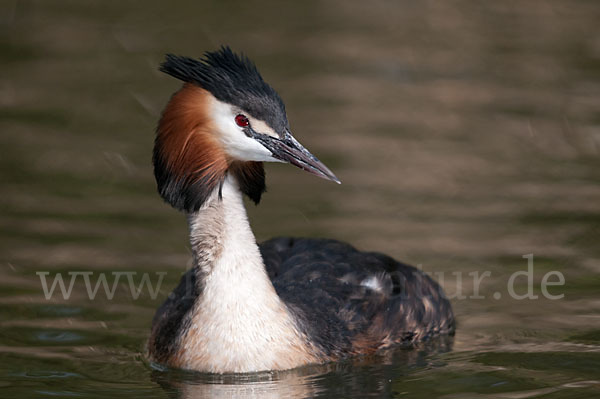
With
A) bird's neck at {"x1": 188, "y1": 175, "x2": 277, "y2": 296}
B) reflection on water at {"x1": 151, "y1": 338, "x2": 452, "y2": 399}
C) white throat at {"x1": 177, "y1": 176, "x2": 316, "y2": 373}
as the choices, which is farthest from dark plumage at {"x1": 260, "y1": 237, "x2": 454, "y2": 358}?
bird's neck at {"x1": 188, "y1": 175, "x2": 277, "y2": 296}

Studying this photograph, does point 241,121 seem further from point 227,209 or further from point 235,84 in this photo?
point 227,209

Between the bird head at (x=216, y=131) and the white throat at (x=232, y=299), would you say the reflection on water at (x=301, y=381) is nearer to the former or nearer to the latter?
the white throat at (x=232, y=299)

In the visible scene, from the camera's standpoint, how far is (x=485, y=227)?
10.9 metres

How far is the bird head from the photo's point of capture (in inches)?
298

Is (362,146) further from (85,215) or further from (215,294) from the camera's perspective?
(215,294)

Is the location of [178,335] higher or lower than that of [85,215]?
lower

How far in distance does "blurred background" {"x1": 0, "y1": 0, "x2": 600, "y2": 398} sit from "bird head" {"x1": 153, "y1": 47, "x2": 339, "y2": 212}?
136cm

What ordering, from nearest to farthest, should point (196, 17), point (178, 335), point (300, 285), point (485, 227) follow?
point (178, 335) < point (300, 285) < point (485, 227) < point (196, 17)

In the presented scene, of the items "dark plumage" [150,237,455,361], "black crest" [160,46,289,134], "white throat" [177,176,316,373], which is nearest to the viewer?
"black crest" [160,46,289,134]

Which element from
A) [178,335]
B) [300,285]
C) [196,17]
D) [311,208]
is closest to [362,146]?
[311,208]

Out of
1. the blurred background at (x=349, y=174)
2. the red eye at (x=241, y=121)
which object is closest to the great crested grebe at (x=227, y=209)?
the red eye at (x=241, y=121)

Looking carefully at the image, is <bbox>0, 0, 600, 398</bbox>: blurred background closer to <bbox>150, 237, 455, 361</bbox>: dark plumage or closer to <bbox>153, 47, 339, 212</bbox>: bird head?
<bbox>150, 237, 455, 361</bbox>: dark plumage

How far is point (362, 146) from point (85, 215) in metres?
3.44

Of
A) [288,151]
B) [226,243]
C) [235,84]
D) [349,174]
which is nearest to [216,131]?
[235,84]
